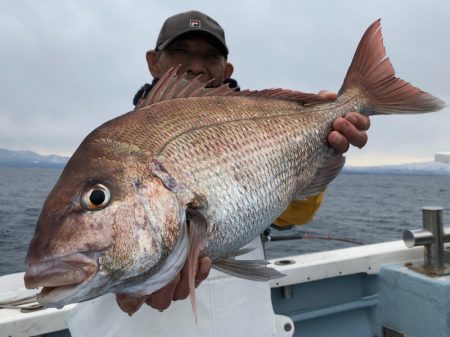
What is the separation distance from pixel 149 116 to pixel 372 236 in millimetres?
16540

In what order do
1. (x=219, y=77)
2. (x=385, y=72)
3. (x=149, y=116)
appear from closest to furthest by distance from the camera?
(x=149, y=116) → (x=385, y=72) → (x=219, y=77)

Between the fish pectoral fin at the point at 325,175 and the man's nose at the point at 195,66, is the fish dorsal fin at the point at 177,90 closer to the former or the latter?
the fish pectoral fin at the point at 325,175

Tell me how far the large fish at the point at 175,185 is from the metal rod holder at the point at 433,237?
1436mm

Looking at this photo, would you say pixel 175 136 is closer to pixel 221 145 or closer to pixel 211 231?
pixel 221 145

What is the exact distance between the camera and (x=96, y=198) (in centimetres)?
136

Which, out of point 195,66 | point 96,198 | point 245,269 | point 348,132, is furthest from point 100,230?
point 195,66

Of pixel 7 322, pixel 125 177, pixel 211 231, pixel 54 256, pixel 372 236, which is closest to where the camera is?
pixel 54 256

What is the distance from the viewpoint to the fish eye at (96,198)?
4.44ft

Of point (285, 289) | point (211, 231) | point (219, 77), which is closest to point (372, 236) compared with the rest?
point (285, 289)

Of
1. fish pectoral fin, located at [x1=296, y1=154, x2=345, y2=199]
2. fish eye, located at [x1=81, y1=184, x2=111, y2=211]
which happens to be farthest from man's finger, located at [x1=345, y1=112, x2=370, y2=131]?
fish eye, located at [x1=81, y1=184, x2=111, y2=211]

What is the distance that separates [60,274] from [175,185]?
488 millimetres

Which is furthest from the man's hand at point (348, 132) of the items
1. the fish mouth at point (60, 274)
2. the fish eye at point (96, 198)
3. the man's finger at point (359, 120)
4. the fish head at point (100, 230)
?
the fish mouth at point (60, 274)

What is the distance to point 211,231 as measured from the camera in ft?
5.18

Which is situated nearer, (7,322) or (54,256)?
(54,256)
